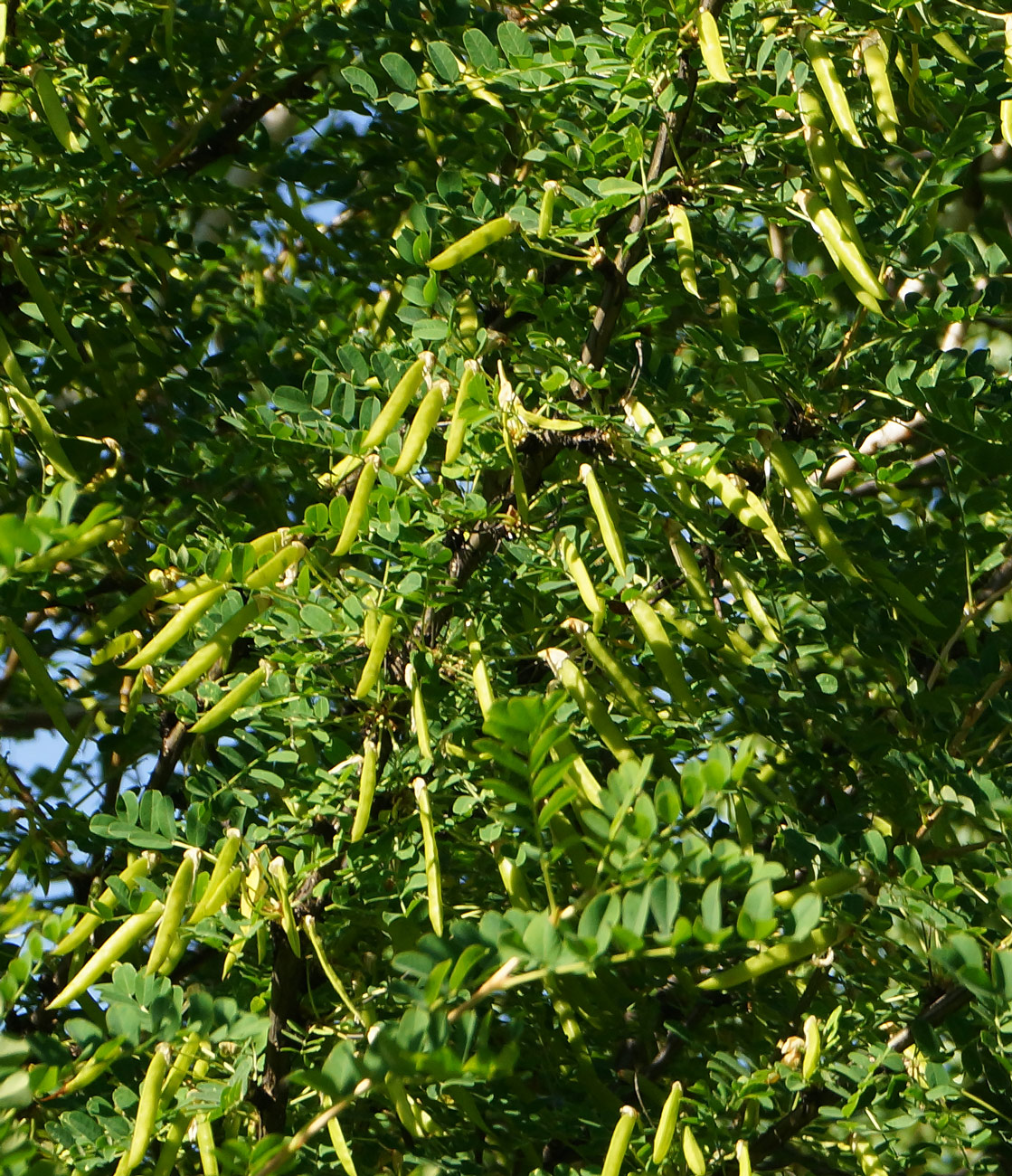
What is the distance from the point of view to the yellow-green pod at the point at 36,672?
3.81 feet

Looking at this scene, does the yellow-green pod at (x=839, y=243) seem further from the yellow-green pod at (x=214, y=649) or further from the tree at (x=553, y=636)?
the yellow-green pod at (x=214, y=649)

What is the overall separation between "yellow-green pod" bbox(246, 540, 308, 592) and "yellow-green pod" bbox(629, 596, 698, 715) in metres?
0.26

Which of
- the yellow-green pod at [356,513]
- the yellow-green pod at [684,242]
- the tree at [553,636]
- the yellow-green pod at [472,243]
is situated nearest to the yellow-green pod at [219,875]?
the tree at [553,636]

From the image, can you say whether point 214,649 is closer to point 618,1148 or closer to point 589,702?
point 589,702

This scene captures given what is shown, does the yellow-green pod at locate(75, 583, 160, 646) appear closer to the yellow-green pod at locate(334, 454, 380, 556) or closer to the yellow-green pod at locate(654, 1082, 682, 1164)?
the yellow-green pod at locate(334, 454, 380, 556)

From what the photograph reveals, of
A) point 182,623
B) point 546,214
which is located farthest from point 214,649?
point 546,214

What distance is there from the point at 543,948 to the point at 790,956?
268 millimetres

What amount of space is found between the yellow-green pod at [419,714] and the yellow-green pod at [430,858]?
0.03 m

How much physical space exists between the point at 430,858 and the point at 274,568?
0.23 m

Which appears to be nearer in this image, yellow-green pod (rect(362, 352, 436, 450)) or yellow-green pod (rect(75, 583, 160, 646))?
yellow-green pod (rect(362, 352, 436, 450))

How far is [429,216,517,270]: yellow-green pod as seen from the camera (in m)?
1.01

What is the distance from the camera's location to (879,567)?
Answer: 1.13 metres

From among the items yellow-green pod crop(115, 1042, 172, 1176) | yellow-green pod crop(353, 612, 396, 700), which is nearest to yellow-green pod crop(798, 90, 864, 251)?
yellow-green pod crop(353, 612, 396, 700)

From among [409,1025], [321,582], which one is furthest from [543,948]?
[321,582]
